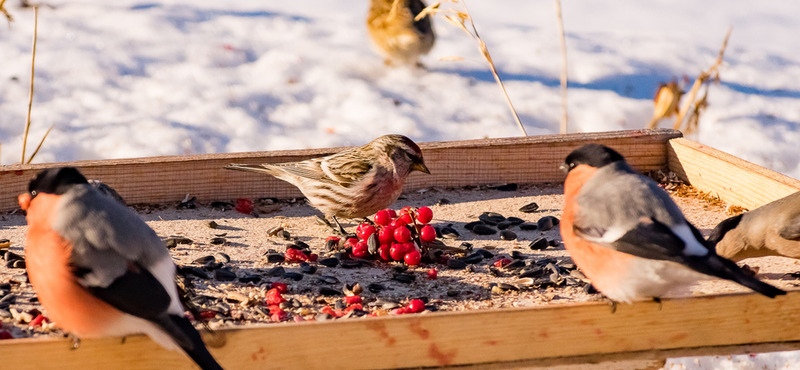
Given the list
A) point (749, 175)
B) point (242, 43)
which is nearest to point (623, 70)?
point (242, 43)

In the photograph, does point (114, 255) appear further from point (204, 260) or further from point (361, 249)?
point (361, 249)

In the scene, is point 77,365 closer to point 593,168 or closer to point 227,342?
point 227,342

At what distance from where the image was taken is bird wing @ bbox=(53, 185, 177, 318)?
242cm

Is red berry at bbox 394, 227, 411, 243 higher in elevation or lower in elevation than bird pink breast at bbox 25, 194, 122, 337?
lower

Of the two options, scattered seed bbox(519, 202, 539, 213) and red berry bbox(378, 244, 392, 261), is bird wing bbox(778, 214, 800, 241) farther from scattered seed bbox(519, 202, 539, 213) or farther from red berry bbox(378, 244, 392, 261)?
→ red berry bbox(378, 244, 392, 261)

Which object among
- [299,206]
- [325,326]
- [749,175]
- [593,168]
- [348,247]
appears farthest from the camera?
[299,206]

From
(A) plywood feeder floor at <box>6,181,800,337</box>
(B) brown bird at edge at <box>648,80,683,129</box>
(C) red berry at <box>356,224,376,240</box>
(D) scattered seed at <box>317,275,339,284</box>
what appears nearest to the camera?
(A) plywood feeder floor at <box>6,181,800,337</box>

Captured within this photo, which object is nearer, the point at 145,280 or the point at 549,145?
the point at 145,280

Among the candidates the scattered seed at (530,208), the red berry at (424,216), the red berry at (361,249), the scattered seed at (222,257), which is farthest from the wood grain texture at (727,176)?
the scattered seed at (222,257)

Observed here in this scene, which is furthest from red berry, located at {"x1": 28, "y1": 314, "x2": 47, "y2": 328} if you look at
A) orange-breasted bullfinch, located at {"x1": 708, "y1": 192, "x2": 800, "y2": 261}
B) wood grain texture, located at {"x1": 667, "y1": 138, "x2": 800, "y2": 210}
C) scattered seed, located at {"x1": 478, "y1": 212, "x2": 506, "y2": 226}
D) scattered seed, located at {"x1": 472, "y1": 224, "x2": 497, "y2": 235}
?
wood grain texture, located at {"x1": 667, "y1": 138, "x2": 800, "y2": 210}

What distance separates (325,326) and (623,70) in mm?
6373

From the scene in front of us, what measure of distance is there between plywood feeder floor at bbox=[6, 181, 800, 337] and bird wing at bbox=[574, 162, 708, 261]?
580 mm

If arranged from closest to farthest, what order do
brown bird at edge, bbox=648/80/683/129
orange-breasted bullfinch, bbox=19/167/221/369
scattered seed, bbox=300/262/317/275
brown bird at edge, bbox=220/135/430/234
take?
1. orange-breasted bullfinch, bbox=19/167/221/369
2. scattered seed, bbox=300/262/317/275
3. brown bird at edge, bbox=220/135/430/234
4. brown bird at edge, bbox=648/80/683/129

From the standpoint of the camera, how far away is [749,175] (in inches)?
174
